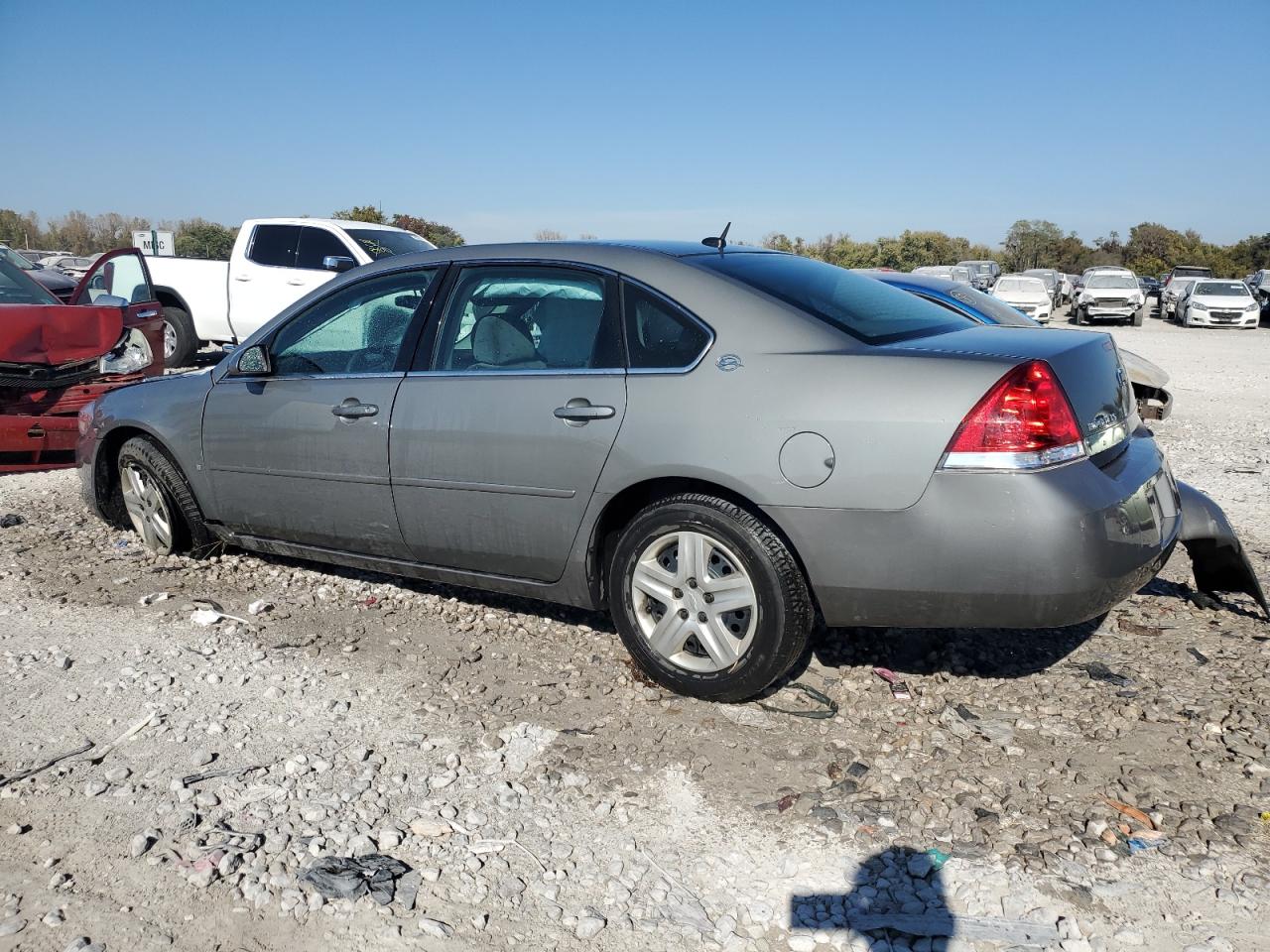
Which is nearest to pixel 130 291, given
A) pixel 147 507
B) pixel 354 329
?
pixel 147 507

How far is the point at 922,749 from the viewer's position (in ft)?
11.2

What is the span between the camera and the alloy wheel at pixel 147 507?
5473 mm

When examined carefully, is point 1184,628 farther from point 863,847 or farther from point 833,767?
point 863,847

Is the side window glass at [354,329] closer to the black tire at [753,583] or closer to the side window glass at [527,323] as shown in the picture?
the side window glass at [527,323]

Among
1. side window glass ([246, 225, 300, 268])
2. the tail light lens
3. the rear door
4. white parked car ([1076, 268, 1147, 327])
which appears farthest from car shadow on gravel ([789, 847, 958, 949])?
white parked car ([1076, 268, 1147, 327])

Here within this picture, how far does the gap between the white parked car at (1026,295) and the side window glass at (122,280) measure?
882 inches

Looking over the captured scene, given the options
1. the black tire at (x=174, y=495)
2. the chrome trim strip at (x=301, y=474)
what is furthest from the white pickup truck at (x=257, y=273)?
the chrome trim strip at (x=301, y=474)

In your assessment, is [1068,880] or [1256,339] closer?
[1068,880]

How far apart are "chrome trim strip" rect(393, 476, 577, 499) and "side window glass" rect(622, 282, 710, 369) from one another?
0.55m

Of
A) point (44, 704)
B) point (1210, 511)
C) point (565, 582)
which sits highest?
point (1210, 511)

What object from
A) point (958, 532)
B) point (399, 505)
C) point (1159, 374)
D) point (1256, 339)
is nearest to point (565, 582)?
point (399, 505)

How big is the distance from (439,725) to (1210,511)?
10.2ft

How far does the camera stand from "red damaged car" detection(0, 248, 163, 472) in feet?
24.5

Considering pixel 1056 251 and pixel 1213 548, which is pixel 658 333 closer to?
pixel 1213 548
